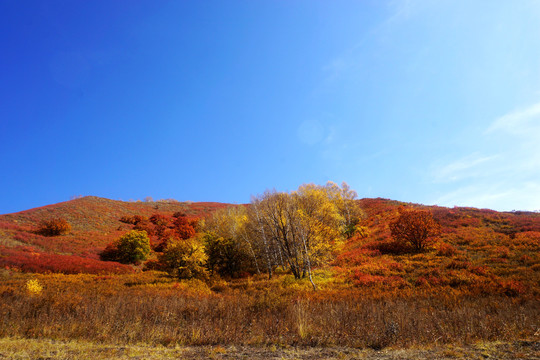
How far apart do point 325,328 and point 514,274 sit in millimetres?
16485

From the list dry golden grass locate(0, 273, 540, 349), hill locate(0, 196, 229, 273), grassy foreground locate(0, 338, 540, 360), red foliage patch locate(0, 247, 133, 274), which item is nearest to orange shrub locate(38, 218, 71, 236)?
hill locate(0, 196, 229, 273)

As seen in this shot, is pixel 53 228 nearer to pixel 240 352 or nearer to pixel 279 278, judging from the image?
pixel 279 278

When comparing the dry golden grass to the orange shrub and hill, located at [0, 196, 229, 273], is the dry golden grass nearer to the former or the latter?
hill, located at [0, 196, 229, 273]

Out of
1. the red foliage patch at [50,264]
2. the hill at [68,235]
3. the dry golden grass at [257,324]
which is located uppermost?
the hill at [68,235]

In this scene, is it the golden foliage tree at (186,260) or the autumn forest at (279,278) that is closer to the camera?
the autumn forest at (279,278)

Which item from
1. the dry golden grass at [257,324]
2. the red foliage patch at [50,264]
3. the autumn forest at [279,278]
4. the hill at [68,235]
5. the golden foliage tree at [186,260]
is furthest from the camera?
the hill at [68,235]

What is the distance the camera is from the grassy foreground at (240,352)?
5.63 m

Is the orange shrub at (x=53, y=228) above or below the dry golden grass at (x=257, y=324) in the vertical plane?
above

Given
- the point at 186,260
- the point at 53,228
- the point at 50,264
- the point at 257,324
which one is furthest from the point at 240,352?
the point at 53,228

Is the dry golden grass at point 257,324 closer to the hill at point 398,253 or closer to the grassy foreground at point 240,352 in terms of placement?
the grassy foreground at point 240,352

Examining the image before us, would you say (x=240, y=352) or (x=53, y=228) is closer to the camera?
(x=240, y=352)

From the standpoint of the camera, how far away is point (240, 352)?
6.50 meters

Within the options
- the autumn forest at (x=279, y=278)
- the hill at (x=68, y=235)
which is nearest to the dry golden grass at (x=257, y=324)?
the autumn forest at (x=279, y=278)

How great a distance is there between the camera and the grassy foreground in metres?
5.63
